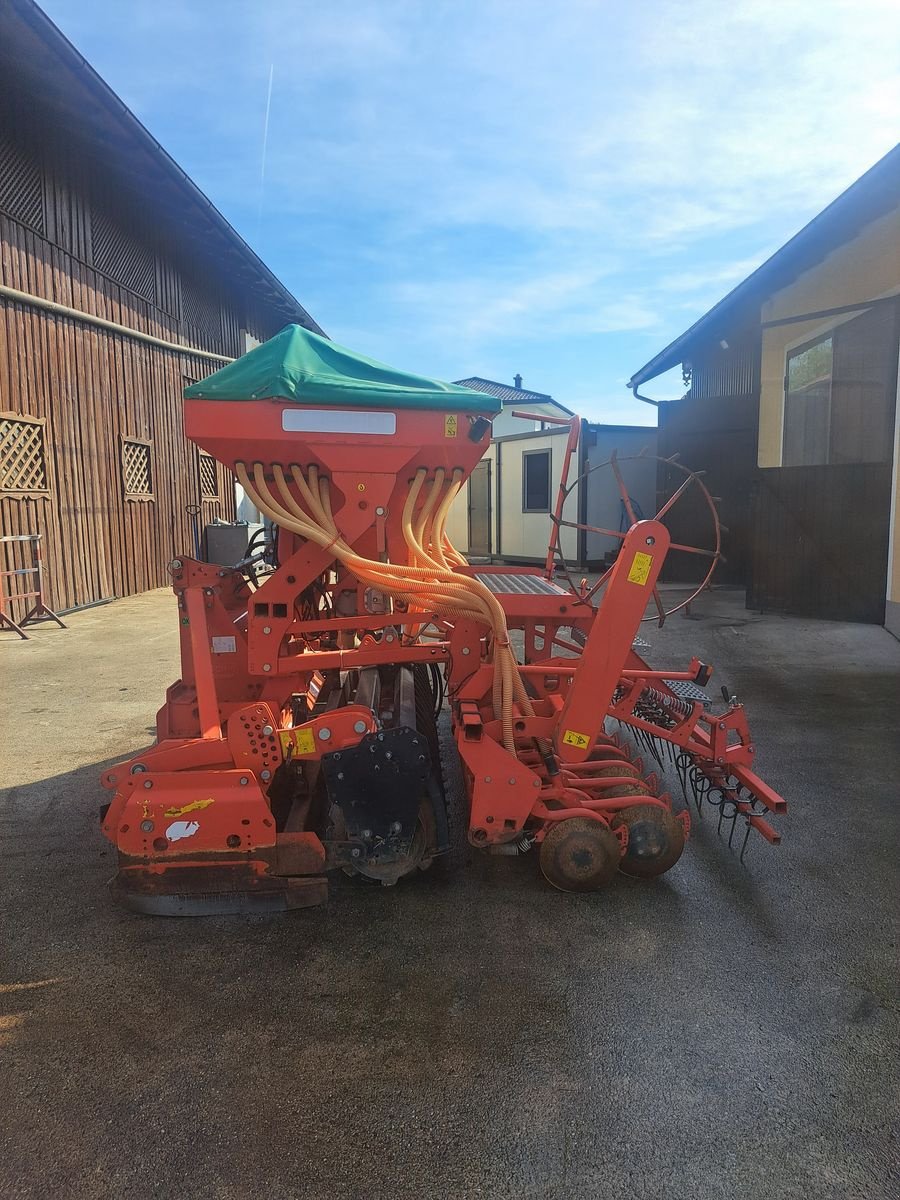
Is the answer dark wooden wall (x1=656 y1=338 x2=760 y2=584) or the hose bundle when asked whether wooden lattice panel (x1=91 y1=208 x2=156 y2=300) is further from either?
the hose bundle

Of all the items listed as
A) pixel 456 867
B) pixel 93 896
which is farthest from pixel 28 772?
pixel 456 867

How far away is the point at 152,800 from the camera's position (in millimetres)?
2758

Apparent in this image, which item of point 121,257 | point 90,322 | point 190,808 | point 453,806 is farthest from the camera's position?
point 121,257

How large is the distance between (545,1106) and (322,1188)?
0.60 meters

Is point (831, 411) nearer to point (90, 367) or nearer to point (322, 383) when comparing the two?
point (322, 383)

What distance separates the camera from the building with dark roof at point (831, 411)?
8070 millimetres

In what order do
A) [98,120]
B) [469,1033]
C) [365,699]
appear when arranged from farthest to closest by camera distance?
[98,120]
[365,699]
[469,1033]

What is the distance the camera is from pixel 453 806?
13.1 ft

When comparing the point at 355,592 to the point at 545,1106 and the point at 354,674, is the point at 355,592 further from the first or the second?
the point at 545,1106

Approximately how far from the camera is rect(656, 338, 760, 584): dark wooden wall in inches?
502

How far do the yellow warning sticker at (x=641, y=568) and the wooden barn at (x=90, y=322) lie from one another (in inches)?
192

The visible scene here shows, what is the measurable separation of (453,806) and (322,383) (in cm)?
224

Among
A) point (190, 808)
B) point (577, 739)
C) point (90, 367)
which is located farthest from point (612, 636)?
point (90, 367)

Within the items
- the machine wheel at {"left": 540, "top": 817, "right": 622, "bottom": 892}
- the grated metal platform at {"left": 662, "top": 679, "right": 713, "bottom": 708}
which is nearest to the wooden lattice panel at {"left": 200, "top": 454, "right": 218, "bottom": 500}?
the grated metal platform at {"left": 662, "top": 679, "right": 713, "bottom": 708}
